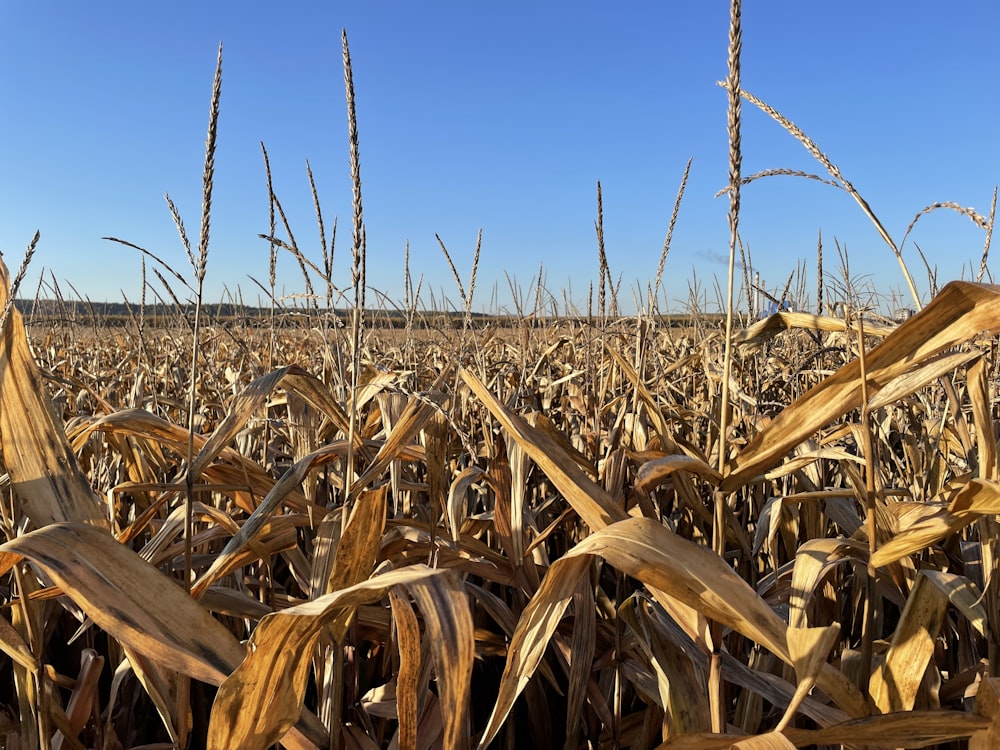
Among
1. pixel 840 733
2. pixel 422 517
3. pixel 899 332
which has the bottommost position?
pixel 840 733

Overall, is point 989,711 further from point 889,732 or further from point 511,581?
point 511,581

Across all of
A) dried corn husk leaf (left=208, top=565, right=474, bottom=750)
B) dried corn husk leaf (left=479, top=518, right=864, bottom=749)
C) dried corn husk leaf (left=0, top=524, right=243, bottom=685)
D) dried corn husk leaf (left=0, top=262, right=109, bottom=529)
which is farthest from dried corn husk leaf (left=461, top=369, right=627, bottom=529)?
dried corn husk leaf (left=0, top=262, right=109, bottom=529)

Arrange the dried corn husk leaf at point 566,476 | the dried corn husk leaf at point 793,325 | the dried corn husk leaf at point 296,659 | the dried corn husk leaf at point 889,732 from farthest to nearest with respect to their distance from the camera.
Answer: the dried corn husk leaf at point 793,325, the dried corn husk leaf at point 566,476, the dried corn husk leaf at point 889,732, the dried corn husk leaf at point 296,659

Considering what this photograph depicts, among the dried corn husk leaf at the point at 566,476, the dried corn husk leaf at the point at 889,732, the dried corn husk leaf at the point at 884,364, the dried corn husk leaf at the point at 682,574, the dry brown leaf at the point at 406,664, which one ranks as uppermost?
the dried corn husk leaf at the point at 884,364

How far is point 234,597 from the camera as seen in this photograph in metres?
1.32

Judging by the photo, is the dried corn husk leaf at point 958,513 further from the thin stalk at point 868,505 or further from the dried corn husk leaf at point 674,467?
the dried corn husk leaf at point 674,467

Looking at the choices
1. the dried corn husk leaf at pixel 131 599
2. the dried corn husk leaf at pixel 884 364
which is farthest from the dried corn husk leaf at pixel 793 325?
the dried corn husk leaf at pixel 131 599

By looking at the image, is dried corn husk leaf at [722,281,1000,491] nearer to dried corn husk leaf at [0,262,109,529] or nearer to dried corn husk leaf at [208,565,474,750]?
dried corn husk leaf at [208,565,474,750]

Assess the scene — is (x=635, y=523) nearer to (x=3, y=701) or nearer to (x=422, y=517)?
(x=422, y=517)

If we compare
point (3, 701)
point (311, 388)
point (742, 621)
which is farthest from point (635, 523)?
point (3, 701)

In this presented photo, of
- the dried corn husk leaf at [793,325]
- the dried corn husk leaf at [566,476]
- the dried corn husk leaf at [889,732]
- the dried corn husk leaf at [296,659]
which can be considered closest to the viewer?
the dried corn husk leaf at [296,659]

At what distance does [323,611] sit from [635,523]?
41 cm

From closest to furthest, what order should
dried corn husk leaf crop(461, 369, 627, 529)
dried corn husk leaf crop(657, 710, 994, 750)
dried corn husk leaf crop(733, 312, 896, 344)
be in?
dried corn husk leaf crop(657, 710, 994, 750) → dried corn husk leaf crop(461, 369, 627, 529) → dried corn husk leaf crop(733, 312, 896, 344)

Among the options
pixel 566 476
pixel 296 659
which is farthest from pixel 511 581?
pixel 296 659
